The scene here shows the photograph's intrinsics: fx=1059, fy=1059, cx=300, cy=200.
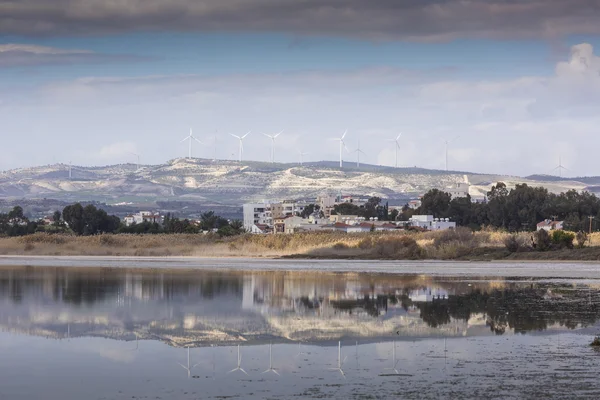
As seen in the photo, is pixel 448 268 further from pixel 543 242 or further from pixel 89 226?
pixel 89 226

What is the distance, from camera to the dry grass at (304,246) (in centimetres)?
8325

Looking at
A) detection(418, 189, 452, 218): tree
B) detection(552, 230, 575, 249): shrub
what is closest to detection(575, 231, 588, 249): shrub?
detection(552, 230, 575, 249): shrub

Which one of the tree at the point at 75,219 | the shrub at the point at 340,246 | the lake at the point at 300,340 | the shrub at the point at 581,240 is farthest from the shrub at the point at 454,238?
the tree at the point at 75,219

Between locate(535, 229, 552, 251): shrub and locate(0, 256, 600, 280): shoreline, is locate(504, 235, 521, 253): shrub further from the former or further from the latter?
locate(0, 256, 600, 280): shoreline

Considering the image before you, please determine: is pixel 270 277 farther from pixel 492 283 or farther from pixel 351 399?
pixel 351 399

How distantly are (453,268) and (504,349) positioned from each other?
141ft

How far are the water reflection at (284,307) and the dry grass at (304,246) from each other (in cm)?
2767

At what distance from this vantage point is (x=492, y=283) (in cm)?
5034

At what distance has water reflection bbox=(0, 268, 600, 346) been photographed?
2942cm

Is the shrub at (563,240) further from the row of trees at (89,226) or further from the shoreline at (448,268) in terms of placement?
the row of trees at (89,226)

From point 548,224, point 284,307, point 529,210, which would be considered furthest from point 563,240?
point 529,210

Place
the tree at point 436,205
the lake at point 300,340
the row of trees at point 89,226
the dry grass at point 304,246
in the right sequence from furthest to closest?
the tree at point 436,205
the row of trees at point 89,226
the dry grass at point 304,246
the lake at point 300,340

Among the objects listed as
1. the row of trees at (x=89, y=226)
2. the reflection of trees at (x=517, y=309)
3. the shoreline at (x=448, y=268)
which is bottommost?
the shoreline at (x=448, y=268)

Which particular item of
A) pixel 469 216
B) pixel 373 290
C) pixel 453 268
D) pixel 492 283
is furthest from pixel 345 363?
pixel 469 216
